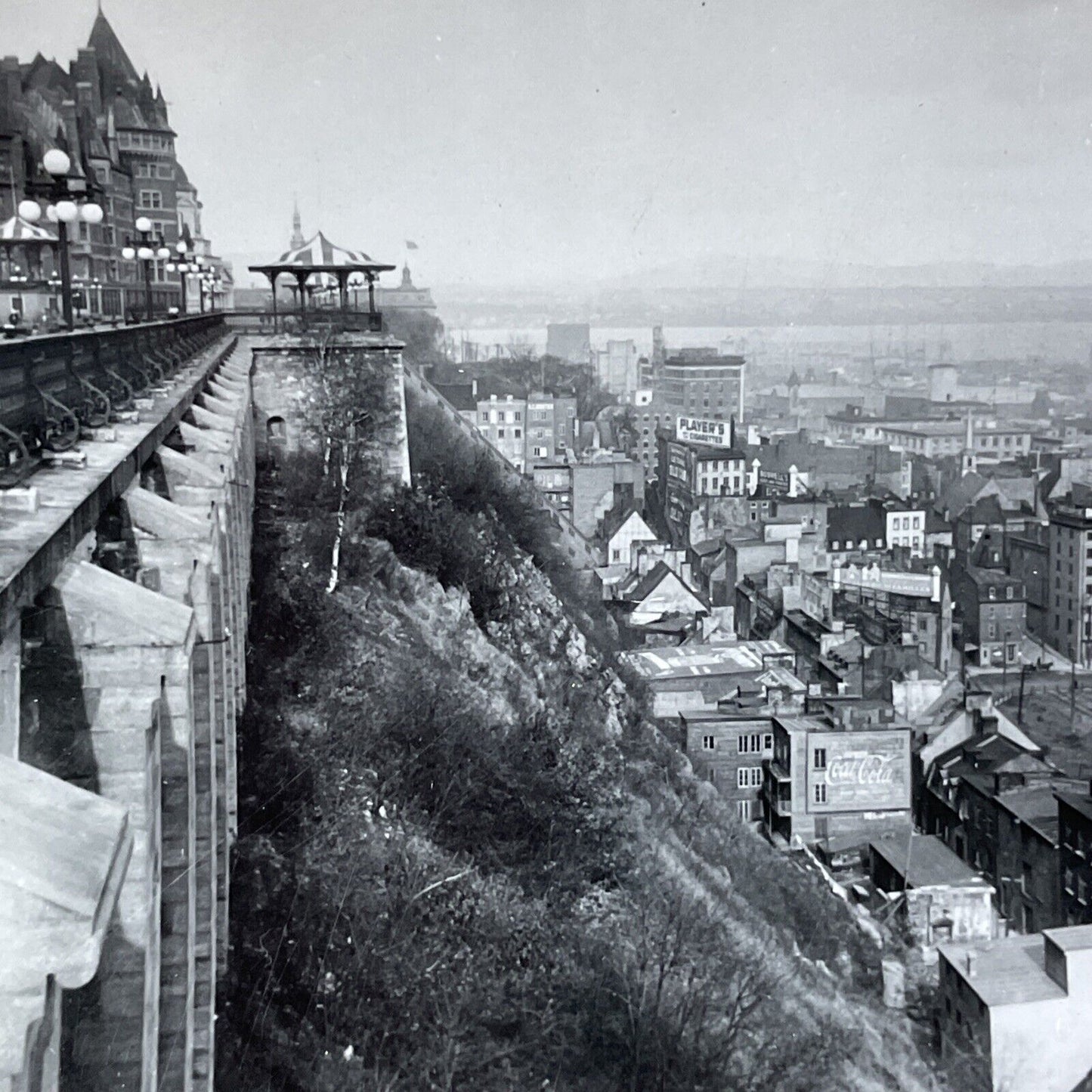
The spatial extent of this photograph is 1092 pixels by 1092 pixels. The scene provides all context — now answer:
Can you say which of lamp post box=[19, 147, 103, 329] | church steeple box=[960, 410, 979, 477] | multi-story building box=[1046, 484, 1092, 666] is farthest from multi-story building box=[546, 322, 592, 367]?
lamp post box=[19, 147, 103, 329]

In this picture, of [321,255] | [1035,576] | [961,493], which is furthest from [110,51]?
[961,493]

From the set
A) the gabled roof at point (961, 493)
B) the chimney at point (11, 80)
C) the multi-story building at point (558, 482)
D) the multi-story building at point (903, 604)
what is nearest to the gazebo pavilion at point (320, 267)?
the chimney at point (11, 80)

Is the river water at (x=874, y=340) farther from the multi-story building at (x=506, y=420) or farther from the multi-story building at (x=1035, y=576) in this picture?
the multi-story building at (x=1035, y=576)

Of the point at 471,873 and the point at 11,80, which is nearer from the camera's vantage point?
the point at 471,873

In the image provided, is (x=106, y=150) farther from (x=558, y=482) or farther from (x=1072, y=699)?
(x=1072, y=699)

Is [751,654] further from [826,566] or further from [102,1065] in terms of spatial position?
[102,1065]

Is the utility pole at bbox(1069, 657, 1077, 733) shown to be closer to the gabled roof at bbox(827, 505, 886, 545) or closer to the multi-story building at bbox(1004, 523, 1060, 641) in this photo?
the multi-story building at bbox(1004, 523, 1060, 641)
